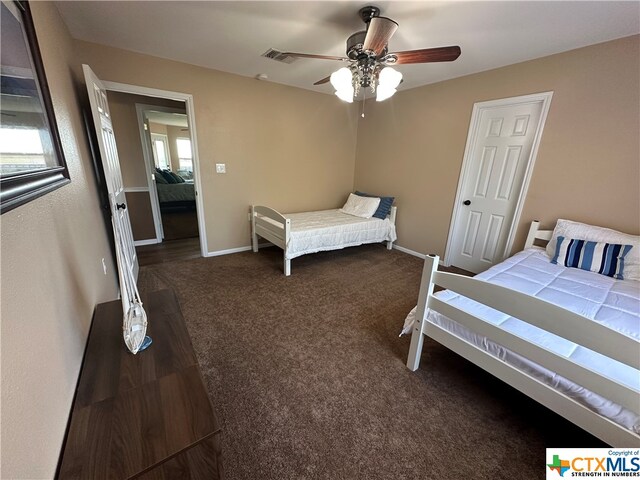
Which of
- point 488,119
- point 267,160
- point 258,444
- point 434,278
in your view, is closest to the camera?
point 258,444

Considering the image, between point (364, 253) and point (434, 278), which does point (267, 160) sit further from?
point (434, 278)

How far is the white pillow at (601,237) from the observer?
1.97 m

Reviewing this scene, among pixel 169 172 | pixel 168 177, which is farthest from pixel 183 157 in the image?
pixel 168 177

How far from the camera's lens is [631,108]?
2.11m

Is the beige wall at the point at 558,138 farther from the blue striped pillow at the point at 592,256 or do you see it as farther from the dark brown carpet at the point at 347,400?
the dark brown carpet at the point at 347,400

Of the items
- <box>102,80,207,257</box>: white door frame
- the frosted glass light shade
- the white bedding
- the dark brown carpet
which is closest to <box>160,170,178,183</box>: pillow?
<box>102,80,207,257</box>: white door frame

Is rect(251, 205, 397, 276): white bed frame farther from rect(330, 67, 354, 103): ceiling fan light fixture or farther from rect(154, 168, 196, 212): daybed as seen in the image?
rect(154, 168, 196, 212): daybed

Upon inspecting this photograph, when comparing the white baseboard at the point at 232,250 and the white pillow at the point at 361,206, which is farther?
the white pillow at the point at 361,206

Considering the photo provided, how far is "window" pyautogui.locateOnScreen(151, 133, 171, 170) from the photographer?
7.95 m

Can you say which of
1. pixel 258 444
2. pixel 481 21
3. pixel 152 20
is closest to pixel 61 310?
pixel 258 444

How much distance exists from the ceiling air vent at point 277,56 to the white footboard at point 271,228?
168 cm

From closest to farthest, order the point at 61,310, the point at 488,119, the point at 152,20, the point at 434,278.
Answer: the point at 61,310
the point at 434,278
the point at 152,20
the point at 488,119

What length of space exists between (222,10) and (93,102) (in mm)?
1206

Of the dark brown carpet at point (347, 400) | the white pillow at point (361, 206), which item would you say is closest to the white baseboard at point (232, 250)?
the dark brown carpet at point (347, 400)
